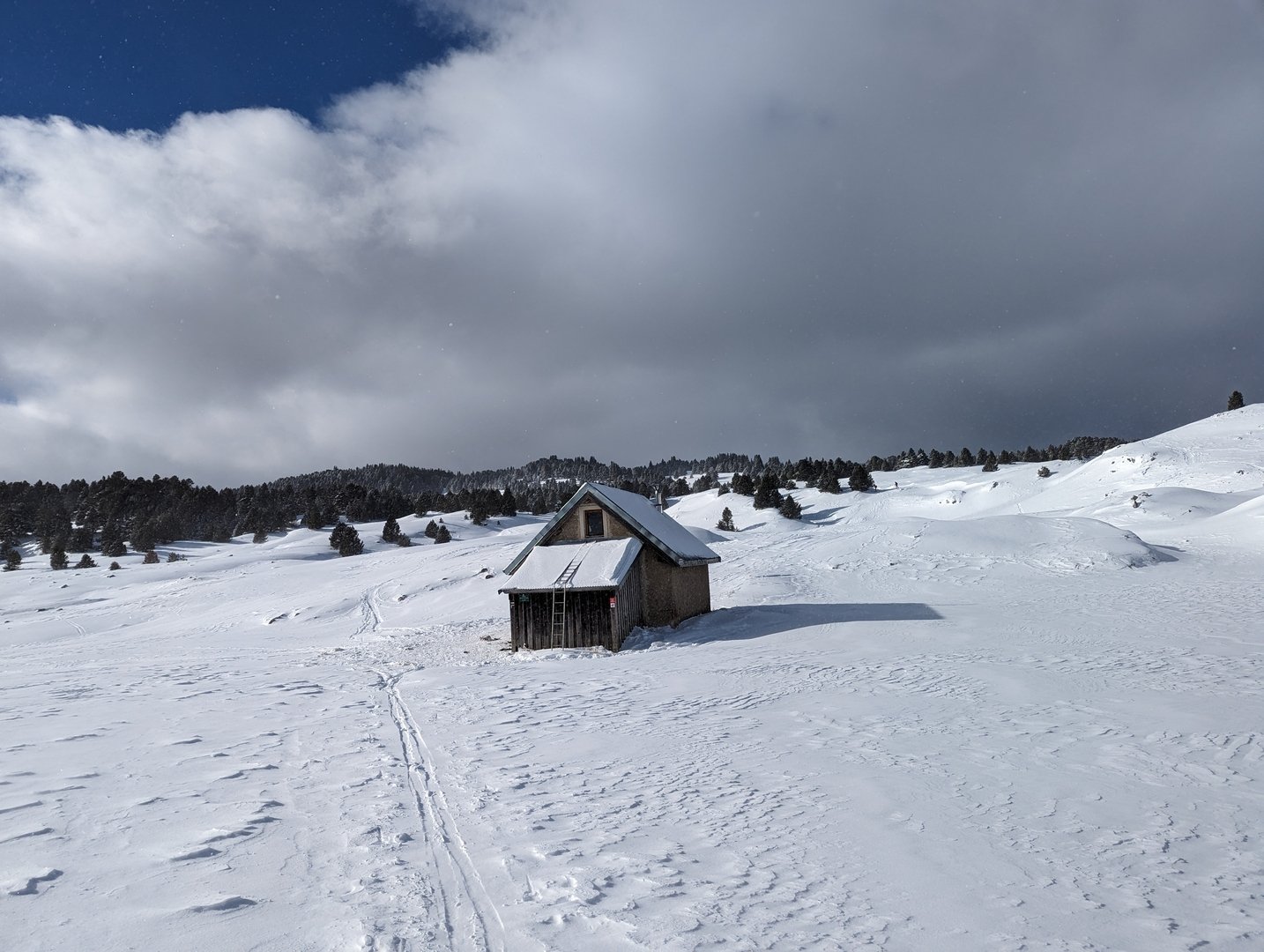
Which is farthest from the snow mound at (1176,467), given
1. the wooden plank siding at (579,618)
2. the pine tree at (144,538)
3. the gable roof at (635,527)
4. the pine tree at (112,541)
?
the pine tree at (112,541)

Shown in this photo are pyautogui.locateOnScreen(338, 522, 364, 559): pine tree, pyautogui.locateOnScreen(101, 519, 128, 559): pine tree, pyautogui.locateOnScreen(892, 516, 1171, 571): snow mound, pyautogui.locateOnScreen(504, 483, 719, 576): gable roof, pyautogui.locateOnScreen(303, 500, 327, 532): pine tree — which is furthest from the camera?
pyautogui.locateOnScreen(303, 500, 327, 532): pine tree

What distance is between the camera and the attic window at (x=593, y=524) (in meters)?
24.7

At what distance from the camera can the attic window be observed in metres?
24.7

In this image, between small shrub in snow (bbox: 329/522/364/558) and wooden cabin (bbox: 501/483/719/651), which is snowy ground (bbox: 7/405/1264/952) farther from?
small shrub in snow (bbox: 329/522/364/558)

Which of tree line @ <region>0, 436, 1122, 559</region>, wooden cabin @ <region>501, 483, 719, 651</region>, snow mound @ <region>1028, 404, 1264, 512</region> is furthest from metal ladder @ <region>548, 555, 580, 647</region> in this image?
tree line @ <region>0, 436, 1122, 559</region>

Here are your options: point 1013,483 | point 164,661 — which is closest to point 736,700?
point 164,661

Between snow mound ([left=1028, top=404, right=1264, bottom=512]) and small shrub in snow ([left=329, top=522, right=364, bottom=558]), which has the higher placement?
snow mound ([left=1028, top=404, right=1264, bottom=512])

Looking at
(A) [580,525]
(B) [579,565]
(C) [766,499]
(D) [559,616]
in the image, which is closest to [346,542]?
(C) [766,499]

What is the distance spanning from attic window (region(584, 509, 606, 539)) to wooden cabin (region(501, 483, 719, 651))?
0.03 metres

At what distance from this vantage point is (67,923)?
4.80 m

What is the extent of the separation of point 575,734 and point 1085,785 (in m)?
7.03

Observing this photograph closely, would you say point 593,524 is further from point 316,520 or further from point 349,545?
point 316,520

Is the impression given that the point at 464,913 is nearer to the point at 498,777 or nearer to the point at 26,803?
the point at 498,777

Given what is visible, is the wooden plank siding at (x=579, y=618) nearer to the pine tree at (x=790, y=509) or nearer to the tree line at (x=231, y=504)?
the pine tree at (x=790, y=509)
